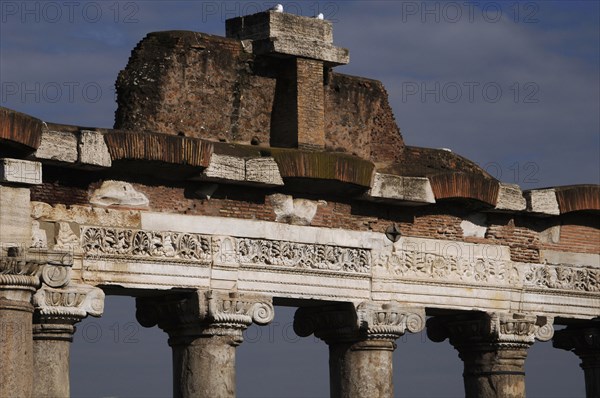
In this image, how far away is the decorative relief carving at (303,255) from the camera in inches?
767

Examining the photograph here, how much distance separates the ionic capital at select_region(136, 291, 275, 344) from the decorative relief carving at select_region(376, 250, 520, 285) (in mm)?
1984

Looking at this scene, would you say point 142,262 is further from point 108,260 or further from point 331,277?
point 331,277

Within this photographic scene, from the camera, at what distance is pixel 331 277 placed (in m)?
20.2

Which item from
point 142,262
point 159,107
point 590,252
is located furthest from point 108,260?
point 590,252

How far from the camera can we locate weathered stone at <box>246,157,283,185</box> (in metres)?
19.3

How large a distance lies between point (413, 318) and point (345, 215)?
149cm

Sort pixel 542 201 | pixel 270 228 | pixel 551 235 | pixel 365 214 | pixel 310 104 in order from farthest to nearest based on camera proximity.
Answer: pixel 551 235, pixel 542 201, pixel 365 214, pixel 310 104, pixel 270 228

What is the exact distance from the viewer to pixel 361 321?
2038 centimetres

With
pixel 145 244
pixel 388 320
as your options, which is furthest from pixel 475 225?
pixel 145 244

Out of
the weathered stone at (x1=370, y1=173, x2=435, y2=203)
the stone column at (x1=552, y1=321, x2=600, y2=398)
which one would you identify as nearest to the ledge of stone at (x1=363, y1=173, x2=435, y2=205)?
the weathered stone at (x1=370, y1=173, x2=435, y2=203)

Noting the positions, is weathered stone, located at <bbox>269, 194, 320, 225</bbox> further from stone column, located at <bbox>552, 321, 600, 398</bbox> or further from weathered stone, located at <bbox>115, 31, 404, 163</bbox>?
stone column, located at <bbox>552, 321, 600, 398</bbox>

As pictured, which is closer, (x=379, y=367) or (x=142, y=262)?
(x=142, y=262)

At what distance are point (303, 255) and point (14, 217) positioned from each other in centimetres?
373

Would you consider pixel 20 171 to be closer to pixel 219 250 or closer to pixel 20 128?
pixel 20 128
